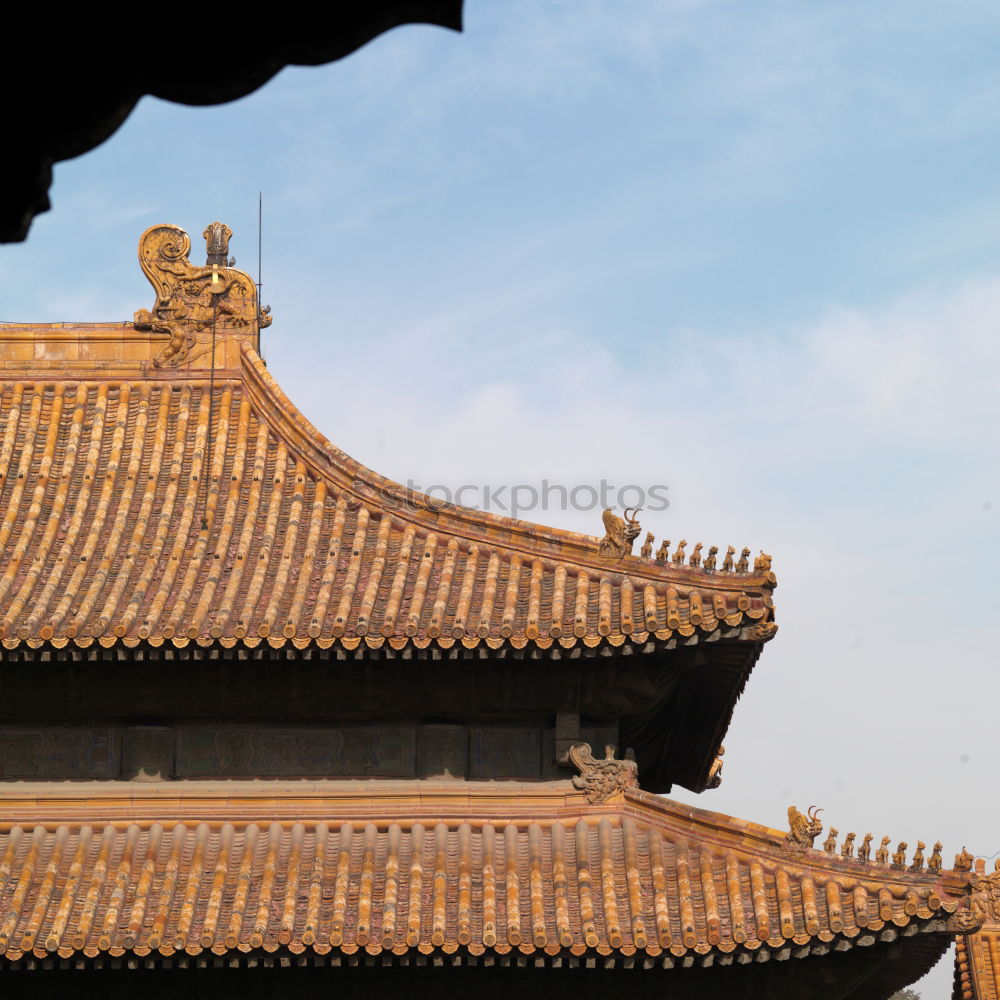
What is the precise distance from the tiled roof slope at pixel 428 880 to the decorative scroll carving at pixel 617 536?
232 cm

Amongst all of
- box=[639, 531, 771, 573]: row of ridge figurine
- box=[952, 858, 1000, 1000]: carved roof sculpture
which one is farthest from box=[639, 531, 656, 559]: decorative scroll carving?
box=[952, 858, 1000, 1000]: carved roof sculpture

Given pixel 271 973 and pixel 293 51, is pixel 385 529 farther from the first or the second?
pixel 293 51

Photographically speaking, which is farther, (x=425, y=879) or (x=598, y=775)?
(x=598, y=775)

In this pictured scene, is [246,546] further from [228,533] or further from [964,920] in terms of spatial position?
[964,920]

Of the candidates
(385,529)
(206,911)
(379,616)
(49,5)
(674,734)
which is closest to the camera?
(49,5)

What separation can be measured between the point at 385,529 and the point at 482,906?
167 inches

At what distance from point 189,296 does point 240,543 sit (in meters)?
3.75

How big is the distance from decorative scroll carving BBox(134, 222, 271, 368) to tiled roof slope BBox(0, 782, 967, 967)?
5.69 metres

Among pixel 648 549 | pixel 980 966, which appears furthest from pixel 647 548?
pixel 980 966

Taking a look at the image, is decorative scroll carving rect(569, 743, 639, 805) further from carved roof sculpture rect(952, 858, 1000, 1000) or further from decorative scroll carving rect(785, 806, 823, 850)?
carved roof sculpture rect(952, 858, 1000, 1000)

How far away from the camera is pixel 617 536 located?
1611cm

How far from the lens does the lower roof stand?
13.9 m

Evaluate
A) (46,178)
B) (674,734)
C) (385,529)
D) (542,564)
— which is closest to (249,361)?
(385,529)

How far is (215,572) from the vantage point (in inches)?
635
